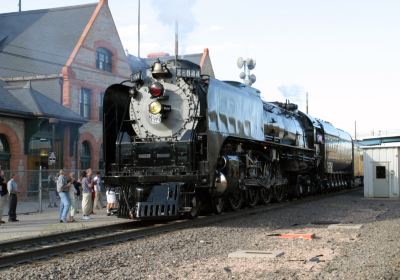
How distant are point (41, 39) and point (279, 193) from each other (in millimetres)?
19212

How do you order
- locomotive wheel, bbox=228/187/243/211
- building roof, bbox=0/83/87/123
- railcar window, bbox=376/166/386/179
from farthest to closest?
railcar window, bbox=376/166/386/179 → building roof, bbox=0/83/87/123 → locomotive wheel, bbox=228/187/243/211

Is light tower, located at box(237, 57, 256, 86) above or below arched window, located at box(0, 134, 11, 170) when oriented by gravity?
above

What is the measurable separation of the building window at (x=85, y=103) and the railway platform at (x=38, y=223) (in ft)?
38.9

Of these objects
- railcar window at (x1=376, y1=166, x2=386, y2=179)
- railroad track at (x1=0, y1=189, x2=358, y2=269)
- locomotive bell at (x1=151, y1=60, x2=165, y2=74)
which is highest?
locomotive bell at (x1=151, y1=60, x2=165, y2=74)

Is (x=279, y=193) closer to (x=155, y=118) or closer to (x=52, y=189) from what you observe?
(x=155, y=118)

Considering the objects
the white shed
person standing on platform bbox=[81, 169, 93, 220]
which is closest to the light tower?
the white shed

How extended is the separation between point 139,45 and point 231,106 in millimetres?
33022

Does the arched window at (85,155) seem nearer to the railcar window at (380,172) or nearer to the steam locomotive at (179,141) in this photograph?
the railcar window at (380,172)

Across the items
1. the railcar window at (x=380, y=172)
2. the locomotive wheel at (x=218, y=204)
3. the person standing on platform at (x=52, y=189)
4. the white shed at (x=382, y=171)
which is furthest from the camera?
the railcar window at (x=380, y=172)

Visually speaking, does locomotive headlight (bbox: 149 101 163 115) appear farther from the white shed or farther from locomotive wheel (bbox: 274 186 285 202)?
the white shed

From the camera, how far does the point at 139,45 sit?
46.0 meters

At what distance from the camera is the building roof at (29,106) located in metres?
24.1

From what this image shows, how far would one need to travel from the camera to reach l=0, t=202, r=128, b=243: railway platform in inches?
482

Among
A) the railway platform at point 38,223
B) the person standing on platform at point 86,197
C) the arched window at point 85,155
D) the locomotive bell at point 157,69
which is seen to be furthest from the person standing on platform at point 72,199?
the arched window at point 85,155
